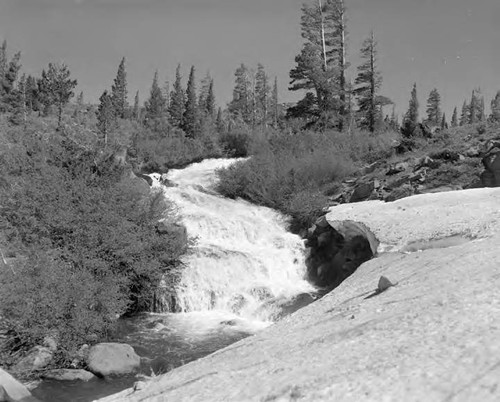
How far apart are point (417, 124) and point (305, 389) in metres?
28.5

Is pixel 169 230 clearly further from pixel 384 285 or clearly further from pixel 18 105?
pixel 18 105

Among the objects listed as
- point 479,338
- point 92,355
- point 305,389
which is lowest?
point 92,355

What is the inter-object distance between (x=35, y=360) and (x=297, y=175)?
1825cm

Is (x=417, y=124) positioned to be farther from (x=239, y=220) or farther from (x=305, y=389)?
(x=305, y=389)

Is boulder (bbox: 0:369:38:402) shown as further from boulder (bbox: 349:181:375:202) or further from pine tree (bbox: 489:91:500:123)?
pine tree (bbox: 489:91:500:123)

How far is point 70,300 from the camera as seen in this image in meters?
12.7

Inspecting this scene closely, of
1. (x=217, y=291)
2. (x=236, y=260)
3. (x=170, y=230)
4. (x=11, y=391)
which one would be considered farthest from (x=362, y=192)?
(x=11, y=391)

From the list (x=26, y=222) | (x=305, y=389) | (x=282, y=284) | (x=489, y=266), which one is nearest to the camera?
(x=305, y=389)

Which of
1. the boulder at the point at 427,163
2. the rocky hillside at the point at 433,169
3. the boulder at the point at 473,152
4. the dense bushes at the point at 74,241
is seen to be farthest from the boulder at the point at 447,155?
the dense bushes at the point at 74,241

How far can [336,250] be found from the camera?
61.5 feet

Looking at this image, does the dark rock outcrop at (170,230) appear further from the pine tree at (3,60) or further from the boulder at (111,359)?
the pine tree at (3,60)

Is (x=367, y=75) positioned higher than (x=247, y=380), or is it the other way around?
(x=367, y=75)

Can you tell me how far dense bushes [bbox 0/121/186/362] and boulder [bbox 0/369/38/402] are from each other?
2.33 m

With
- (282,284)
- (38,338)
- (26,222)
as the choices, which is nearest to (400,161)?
(282,284)
